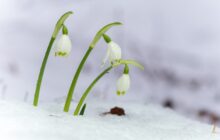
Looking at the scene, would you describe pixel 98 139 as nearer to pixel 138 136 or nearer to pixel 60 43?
pixel 138 136

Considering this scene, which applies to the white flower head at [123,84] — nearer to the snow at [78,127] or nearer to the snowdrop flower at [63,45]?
the snow at [78,127]

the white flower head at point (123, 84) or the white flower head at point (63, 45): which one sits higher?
the white flower head at point (63, 45)

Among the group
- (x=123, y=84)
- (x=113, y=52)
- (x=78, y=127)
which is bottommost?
(x=78, y=127)

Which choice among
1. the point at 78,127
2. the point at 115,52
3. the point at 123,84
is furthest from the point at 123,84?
the point at 78,127

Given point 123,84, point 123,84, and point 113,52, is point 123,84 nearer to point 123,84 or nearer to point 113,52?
point 123,84

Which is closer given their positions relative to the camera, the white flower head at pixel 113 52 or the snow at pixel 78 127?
the snow at pixel 78 127

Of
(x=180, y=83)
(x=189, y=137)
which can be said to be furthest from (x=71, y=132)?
(x=180, y=83)

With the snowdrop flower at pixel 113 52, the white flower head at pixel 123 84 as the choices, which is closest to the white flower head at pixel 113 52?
the snowdrop flower at pixel 113 52

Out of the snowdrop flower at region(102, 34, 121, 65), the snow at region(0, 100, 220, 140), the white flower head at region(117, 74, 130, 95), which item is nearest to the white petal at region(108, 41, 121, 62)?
the snowdrop flower at region(102, 34, 121, 65)

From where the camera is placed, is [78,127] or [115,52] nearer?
[78,127]
